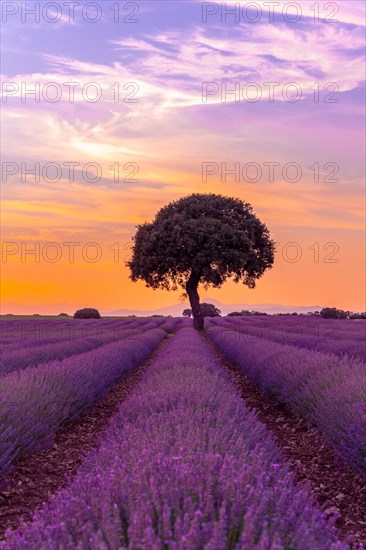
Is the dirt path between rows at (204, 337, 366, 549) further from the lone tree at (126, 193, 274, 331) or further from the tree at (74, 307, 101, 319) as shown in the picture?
the tree at (74, 307, 101, 319)

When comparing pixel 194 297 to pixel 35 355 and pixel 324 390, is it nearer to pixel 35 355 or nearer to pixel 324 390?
pixel 35 355

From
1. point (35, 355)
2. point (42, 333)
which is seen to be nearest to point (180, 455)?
point (35, 355)

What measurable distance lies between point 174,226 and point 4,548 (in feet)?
78.0

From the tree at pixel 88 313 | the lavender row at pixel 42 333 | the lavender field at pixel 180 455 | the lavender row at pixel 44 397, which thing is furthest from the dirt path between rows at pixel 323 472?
the tree at pixel 88 313

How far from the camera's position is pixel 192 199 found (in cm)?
2786

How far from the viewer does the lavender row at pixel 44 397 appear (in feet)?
17.7

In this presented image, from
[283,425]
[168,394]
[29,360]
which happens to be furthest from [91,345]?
[168,394]

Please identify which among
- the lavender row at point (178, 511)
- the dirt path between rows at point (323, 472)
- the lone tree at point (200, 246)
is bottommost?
the dirt path between rows at point (323, 472)

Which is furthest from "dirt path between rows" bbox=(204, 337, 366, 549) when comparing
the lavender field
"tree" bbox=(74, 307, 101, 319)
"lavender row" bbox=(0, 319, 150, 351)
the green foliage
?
"tree" bbox=(74, 307, 101, 319)

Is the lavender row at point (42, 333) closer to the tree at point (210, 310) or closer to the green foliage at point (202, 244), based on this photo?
the green foliage at point (202, 244)

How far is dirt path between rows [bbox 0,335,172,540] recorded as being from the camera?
4824mm

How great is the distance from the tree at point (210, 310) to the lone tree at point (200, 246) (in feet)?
84.3

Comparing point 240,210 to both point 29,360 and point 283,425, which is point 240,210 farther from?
point 283,425

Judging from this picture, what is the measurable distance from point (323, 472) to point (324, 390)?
3.62 ft
